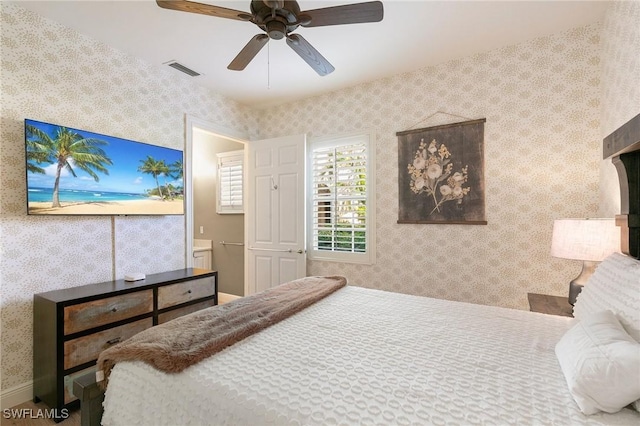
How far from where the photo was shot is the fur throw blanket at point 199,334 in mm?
1141

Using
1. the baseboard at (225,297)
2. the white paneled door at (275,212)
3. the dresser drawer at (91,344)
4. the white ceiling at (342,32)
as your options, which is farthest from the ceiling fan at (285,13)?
the baseboard at (225,297)

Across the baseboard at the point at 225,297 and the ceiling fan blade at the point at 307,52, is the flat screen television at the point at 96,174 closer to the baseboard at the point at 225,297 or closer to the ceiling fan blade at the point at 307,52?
the ceiling fan blade at the point at 307,52

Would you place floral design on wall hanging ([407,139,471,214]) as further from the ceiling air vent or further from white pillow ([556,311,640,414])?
the ceiling air vent

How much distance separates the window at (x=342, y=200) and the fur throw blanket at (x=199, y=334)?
63.1 inches

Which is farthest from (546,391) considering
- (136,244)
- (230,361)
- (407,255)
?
(136,244)

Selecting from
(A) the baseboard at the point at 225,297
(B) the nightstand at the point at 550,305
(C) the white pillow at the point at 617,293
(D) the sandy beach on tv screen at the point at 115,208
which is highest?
(D) the sandy beach on tv screen at the point at 115,208

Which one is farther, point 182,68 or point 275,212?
point 275,212

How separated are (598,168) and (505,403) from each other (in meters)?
2.34

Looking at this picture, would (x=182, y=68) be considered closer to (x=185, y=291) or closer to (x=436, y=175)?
(x=185, y=291)

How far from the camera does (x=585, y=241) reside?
5.88 feet

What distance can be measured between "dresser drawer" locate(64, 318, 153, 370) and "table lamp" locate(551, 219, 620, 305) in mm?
3070

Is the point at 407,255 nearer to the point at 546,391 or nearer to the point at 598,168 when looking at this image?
the point at 598,168

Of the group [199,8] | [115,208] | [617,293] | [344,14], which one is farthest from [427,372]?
[115,208]

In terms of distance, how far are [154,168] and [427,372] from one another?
2.83 meters
